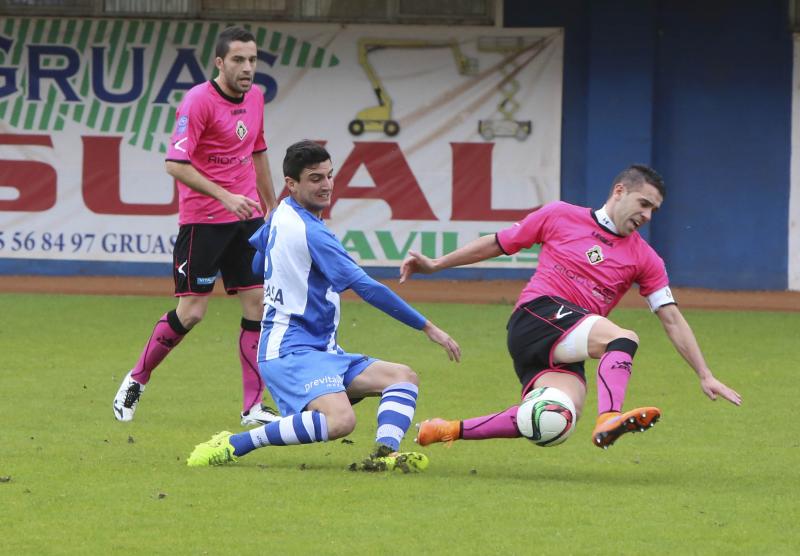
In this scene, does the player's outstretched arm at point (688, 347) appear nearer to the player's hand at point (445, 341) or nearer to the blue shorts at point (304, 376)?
the player's hand at point (445, 341)

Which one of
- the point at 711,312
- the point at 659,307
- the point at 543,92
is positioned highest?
the point at 543,92

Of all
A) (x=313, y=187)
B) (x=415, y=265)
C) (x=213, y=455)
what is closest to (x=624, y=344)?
(x=415, y=265)

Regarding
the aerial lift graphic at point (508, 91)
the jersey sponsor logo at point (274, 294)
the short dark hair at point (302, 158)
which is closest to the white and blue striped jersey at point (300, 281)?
the jersey sponsor logo at point (274, 294)

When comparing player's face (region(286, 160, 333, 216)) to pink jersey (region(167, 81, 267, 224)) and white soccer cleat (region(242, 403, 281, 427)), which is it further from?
white soccer cleat (region(242, 403, 281, 427))

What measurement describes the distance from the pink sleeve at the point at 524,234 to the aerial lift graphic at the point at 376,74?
32.5 feet

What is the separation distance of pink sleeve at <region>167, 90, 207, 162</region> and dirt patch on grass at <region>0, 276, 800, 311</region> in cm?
736

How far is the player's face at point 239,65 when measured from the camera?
8.38 metres

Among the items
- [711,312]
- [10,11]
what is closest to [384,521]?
[711,312]

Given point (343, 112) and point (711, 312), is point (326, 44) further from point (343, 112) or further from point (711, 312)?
point (711, 312)

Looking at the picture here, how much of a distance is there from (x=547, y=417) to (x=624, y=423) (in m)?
0.50

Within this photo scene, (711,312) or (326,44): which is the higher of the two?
(326,44)

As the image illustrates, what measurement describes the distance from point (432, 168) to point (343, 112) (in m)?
1.17

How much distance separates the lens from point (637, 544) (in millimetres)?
5527

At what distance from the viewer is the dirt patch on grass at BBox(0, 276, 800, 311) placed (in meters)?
16.0
